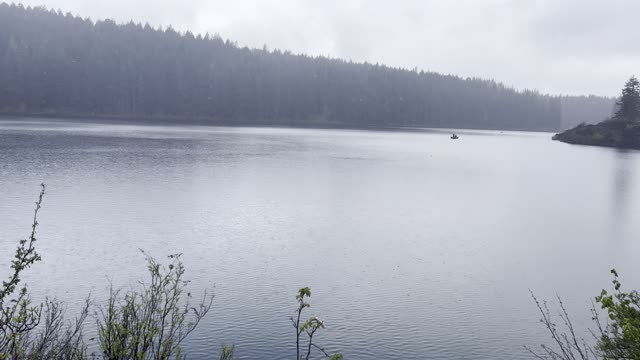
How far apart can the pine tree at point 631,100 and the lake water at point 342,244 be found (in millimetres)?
66227

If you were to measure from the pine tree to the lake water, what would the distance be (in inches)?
2607

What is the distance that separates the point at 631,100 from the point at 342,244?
356 feet

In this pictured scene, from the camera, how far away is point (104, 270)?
2228 centimetres

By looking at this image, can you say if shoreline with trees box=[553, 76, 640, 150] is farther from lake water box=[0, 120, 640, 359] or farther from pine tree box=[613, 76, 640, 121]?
lake water box=[0, 120, 640, 359]

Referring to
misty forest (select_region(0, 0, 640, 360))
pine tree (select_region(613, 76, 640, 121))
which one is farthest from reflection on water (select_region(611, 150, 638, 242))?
pine tree (select_region(613, 76, 640, 121))

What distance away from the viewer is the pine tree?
115m

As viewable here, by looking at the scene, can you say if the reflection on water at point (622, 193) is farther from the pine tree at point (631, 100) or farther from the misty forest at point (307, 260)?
the pine tree at point (631, 100)

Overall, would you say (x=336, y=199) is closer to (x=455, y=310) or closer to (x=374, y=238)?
(x=374, y=238)

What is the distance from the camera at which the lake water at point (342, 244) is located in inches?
706

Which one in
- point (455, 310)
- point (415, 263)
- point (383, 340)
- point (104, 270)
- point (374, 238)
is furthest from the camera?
point (374, 238)

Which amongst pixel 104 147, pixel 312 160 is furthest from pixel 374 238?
pixel 104 147

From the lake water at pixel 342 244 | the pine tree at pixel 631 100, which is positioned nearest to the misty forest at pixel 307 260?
the lake water at pixel 342 244

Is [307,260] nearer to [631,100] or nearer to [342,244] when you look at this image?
[342,244]

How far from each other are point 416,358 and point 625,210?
34880mm
